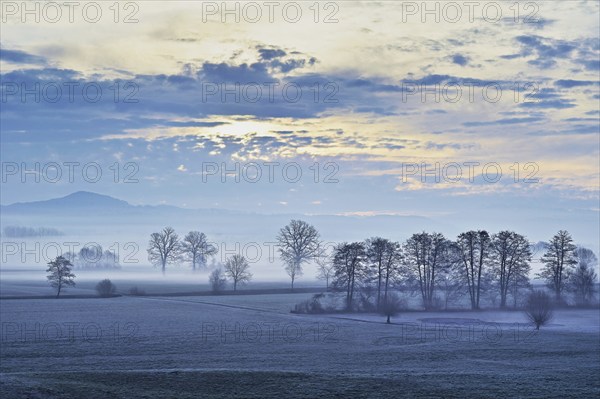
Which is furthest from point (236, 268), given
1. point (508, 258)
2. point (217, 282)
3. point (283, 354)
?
point (283, 354)

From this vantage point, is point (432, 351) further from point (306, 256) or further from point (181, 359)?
point (306, 256)

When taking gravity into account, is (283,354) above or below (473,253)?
below

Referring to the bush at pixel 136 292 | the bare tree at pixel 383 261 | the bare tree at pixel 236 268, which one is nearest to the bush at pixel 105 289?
the bush at pixel 136 292

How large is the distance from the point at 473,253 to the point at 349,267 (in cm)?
1787

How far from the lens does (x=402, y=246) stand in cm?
9150

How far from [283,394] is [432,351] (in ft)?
62.6

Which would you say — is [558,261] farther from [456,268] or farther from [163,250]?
[163,250]

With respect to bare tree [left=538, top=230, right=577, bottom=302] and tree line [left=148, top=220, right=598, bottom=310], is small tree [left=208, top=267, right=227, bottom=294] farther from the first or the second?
bare tree [left=538, top=230, right=577, bottom=302]

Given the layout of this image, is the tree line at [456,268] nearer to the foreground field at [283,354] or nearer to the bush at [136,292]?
the foreground field at [283,354]

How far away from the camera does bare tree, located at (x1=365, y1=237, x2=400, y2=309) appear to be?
86.6 m

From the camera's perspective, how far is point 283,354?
48219mm

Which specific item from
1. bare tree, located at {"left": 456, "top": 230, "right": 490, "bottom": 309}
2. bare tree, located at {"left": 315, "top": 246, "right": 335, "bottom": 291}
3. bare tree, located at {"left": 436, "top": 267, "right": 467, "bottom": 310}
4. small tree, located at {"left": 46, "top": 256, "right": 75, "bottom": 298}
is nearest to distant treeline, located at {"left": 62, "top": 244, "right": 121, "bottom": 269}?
small tree, located at {"left": 46, "top": 256, "right": 75, "bottom": 298}

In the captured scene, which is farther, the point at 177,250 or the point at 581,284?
the point at 177,250

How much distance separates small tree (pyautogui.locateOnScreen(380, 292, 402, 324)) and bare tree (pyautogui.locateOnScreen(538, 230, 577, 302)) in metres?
25.4
